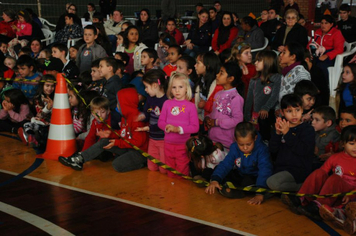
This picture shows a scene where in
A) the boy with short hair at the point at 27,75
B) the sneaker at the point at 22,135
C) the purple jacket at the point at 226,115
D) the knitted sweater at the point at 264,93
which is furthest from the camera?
the boy with short hair at the point at 27,75

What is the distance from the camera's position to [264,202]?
4.85m

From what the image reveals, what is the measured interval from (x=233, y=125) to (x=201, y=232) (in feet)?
5.86

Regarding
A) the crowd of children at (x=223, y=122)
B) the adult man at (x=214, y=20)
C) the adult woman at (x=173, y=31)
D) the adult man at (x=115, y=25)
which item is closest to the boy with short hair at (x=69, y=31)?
the adult man at (x=115, y=25)

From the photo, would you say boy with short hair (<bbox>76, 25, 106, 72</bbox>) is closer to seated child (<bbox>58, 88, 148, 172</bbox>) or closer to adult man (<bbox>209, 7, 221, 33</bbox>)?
seated child (<bbox>58, 88, 148, 172</bbox>)

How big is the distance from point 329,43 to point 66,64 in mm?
4833

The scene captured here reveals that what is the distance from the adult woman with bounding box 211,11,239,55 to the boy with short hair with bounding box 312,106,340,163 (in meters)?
4.35

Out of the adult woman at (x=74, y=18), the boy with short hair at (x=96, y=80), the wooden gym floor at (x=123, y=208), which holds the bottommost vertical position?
the wooden gym floor at (x=123, y=208)

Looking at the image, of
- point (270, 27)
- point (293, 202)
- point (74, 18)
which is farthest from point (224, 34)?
point (293, 202)

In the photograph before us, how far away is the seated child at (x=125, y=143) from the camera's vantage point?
587 centimetres

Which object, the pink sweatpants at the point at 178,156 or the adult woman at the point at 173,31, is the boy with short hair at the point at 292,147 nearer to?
the pink sweatpants at the point at 178,156

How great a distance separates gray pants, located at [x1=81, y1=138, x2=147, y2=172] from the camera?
5809mm

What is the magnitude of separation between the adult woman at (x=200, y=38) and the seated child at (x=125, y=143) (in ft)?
14.0

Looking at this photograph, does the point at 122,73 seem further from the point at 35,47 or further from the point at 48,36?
the point at 48,36

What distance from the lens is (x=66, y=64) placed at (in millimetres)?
8398
